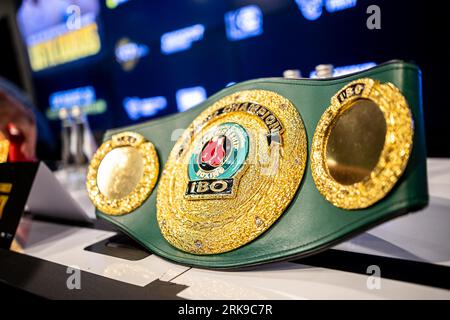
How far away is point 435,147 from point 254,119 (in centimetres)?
82

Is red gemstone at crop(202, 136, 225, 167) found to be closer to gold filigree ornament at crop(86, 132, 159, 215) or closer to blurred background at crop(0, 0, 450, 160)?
gold filigree ornament at crop(86, 132, 159, 215)

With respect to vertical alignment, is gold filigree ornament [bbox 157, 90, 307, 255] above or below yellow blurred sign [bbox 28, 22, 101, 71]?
below

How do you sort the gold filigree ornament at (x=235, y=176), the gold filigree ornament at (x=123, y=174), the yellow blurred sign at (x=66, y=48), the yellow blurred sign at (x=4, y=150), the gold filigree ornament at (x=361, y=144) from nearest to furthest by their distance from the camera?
the gold filigree ornament at (x=361, y=144) < the gold filigree ornament at (x=235, y=176) < the gold filigree ornament at (x=123, y=174) < the yellow blurred sign at (x=4, y=150) < the yellow blurred sign at (x=66, y=48)

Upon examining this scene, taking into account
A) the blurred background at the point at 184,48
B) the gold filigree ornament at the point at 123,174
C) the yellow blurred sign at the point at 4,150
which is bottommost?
the gold filigree ornament at the point at 123,174

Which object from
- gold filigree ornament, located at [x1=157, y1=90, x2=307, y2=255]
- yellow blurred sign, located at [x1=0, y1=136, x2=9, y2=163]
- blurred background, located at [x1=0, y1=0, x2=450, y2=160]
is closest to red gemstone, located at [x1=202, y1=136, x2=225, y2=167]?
gold filigree ornament, located at [x1=157, y1=90, x2=307, y2=255]

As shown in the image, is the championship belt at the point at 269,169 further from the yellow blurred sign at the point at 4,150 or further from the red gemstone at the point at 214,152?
the yellow blurred sign at the point at 4,150

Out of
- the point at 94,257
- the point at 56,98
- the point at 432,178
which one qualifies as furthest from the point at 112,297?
the point at 56,98

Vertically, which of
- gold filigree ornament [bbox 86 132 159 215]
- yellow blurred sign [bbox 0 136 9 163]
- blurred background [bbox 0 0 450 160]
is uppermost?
blurred background [bbox 0 0 450 160]

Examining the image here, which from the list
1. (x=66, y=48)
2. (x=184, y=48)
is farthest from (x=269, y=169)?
(x=66, y=48)

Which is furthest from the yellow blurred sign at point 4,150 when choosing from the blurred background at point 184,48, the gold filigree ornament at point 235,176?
the blurred background at point 184,48

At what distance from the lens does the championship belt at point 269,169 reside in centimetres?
40

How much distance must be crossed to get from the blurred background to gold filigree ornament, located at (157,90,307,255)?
708 millimetres

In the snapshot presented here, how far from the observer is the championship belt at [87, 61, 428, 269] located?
40cm

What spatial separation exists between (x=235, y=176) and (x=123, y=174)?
0.24 metres
